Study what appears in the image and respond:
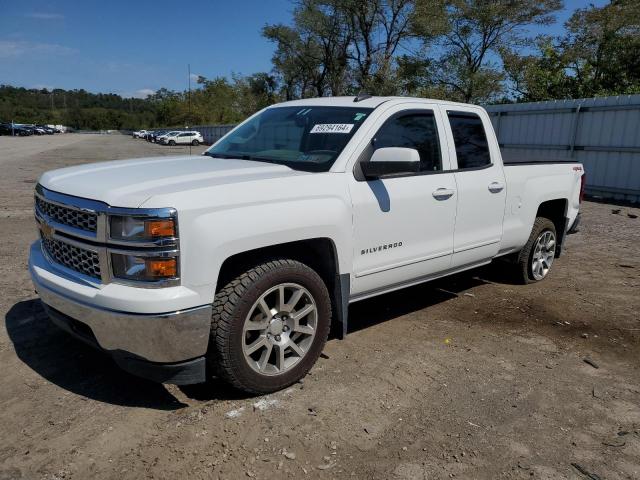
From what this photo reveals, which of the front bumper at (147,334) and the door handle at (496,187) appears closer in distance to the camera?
the front bumper at (147,334)

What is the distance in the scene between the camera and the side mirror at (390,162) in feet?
11.8

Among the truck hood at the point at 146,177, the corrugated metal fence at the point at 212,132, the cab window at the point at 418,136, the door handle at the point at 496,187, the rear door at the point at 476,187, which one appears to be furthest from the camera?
the corrugated metal fence at the point at 212,132

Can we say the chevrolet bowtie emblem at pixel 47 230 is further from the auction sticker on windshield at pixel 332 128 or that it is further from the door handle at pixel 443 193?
the door handle at pixel 443 193

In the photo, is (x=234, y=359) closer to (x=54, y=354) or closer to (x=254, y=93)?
(x=54, y=354)

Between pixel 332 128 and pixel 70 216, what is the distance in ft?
6.45

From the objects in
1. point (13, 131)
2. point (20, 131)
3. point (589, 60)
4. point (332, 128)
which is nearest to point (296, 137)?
point (332, 128)

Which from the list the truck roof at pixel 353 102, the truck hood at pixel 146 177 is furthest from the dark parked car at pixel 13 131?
the truck hood at pixel 146 177

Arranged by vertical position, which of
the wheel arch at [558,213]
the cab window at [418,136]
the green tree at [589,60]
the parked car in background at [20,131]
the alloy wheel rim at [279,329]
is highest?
the green tree at [589,60]

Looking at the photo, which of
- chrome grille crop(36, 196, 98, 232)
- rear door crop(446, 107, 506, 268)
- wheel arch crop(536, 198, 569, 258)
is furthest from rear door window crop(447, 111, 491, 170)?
chrome grille crop(36, 196, 98, 232)

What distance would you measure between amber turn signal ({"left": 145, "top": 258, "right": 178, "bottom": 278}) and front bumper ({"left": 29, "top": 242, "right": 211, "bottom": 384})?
9 cm

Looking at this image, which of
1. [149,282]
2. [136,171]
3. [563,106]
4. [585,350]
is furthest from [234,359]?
[563,106]

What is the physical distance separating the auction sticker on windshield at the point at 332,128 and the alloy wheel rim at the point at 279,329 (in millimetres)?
1308

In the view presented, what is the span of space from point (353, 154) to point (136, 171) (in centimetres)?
147

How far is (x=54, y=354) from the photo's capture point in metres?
3.89
